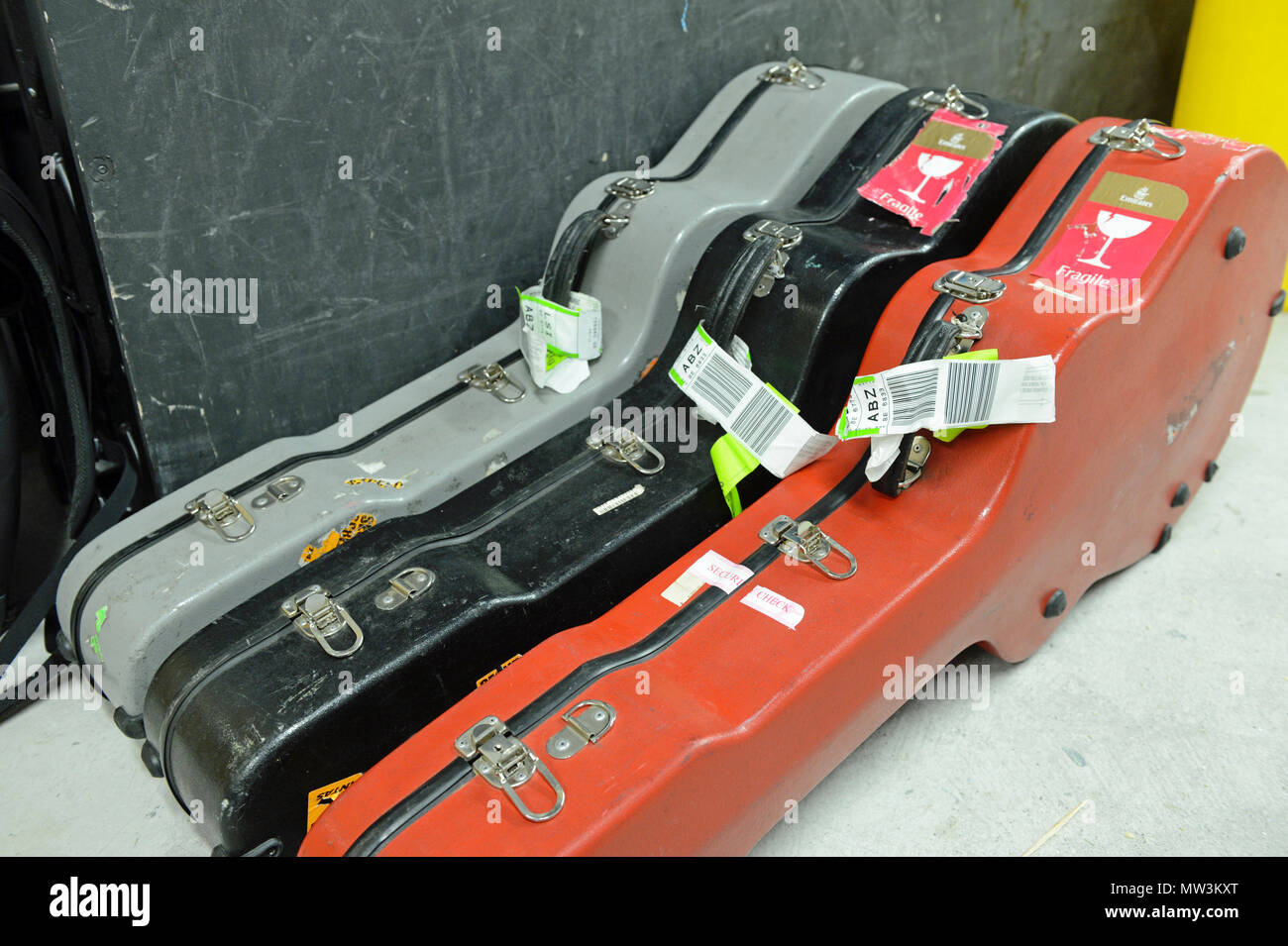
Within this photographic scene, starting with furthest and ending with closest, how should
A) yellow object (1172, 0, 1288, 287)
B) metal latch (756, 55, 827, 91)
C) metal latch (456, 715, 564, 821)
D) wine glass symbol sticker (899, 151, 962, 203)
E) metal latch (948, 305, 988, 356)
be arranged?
yellow object (1172, 0, 1288, 287)
metal latch (756, 55, 827, 91)
wine glass symbol sticker (899, 151, 962, 203)
metal latch (948, 305, 988, 356)
metal latch (456, 715, 564, 821)

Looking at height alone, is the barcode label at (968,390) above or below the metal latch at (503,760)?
above

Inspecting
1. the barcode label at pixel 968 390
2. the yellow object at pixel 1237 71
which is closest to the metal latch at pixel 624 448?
the barcode label at pixel 968 390

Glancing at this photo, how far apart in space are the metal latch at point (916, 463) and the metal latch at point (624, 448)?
30cm

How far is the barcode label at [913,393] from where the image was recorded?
1214 mm

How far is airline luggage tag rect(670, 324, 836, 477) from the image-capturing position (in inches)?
53.6

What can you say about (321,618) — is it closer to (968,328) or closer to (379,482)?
(379,482)

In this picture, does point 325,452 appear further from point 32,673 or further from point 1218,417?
point 1218,417

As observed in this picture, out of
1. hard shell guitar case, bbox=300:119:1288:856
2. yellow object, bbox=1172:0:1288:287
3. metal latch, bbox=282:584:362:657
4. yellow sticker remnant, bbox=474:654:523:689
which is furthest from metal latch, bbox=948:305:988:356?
yellow object, bbox=1172:0:1288:287

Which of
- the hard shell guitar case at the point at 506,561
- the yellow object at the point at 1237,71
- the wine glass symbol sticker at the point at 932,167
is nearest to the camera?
the hard shell guitar case at the point at 506,561

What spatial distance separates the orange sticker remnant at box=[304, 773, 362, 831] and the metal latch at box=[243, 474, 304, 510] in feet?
1.33

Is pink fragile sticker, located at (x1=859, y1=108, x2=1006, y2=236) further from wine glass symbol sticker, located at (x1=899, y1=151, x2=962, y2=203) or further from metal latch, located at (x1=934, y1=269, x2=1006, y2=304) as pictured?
metal latch, located at (x1=934, y1=269, x2=1006, y2=304)

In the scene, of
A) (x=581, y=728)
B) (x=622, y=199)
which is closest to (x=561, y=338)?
(x=622, y=199)

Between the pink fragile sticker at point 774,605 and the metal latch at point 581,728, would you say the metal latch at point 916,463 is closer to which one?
the pink fragile sticker at point 774,605

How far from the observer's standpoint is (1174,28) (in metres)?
2.61
